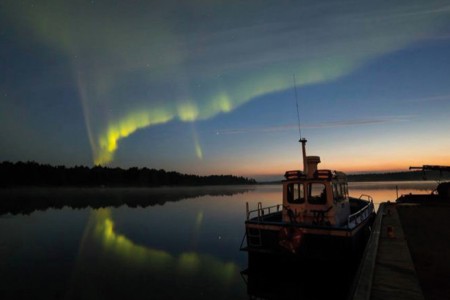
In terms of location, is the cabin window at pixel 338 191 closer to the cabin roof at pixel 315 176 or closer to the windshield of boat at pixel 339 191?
the windshield of boat at pixel 339 191

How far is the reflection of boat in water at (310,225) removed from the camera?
13.9 meters

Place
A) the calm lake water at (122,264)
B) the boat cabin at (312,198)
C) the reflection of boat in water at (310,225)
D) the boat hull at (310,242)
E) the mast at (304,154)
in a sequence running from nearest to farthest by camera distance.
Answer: the boat hull at (310,242)
the reflection of boat in water at (310,225)
the calm lake water at (122,264)
the boat cabin at (312,198)
the mast at (304,154)

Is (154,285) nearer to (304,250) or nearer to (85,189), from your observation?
(304,250)

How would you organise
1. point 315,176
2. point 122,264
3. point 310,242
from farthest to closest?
1. point 122,264
2. point 315,176
3. point 310,242

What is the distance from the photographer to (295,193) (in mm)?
16344

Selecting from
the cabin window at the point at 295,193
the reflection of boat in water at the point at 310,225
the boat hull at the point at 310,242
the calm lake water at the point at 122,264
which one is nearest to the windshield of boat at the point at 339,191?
the reflection of boat in water at the point at 310,225

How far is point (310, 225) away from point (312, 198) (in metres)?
2.04

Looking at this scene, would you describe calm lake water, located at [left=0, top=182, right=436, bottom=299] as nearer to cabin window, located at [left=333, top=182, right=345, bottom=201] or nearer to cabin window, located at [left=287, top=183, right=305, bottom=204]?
cabin window, located at [left=287, top=183, right=305, bottom=204]

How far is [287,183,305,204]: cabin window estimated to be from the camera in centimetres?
1622

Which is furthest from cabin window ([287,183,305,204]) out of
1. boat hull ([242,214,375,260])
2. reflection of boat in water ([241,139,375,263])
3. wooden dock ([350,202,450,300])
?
wooden dock ([350,202,450,300])

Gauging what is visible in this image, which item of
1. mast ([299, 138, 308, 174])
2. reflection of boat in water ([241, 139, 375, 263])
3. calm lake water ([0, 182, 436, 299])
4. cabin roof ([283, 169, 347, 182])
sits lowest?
calm lake water ([0, 182, 436, 299])

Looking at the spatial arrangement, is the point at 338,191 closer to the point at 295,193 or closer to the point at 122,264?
the point at 295,193

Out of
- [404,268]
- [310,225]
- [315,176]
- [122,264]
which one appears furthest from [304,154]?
[122,264]

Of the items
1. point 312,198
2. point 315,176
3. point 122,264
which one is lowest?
point 122,264
